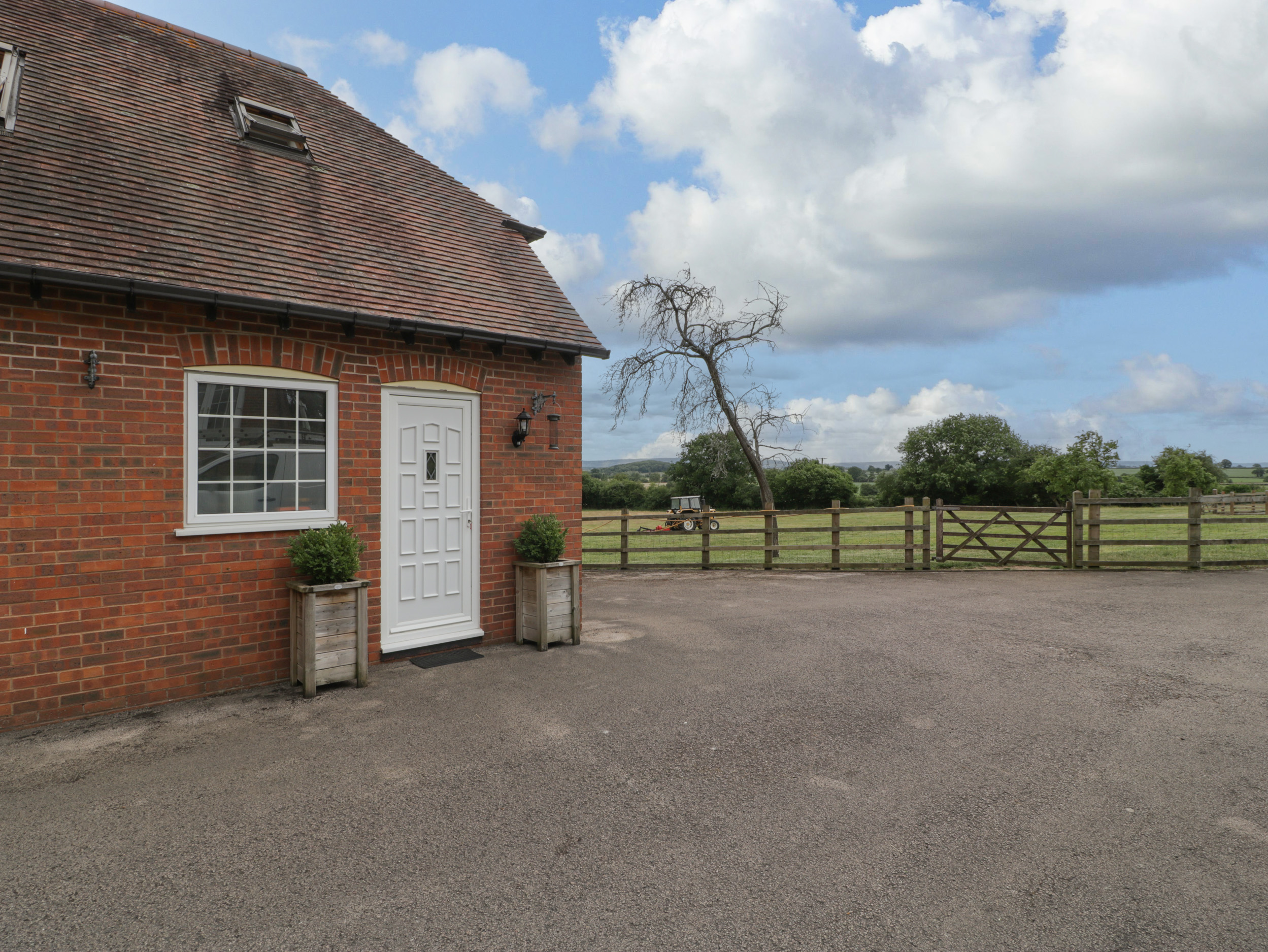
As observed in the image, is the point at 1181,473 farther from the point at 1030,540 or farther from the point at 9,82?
the point at 9,82

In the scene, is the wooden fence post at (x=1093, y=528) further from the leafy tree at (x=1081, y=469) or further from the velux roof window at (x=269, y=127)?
the leafy tree at (x=1081, y=469)

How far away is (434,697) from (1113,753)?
4741 mm

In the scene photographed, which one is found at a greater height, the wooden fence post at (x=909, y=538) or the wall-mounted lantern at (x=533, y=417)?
the wall-mounted lantern at (x=533, y=417)

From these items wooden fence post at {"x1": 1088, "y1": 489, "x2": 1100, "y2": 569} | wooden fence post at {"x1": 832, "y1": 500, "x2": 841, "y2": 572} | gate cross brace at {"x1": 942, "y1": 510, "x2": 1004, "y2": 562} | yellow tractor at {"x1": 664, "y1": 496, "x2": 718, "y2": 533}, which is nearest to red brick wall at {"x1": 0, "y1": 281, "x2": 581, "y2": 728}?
wooden fence post at {"x1": 832, "y1": 500, "x2": 841, "y2": 572}

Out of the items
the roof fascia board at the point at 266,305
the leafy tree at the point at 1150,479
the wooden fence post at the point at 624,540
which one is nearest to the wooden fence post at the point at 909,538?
the wooden fence post at the point at 624,540

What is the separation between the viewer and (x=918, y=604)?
9.35 meters

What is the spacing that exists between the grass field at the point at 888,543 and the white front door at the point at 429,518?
6.03 m

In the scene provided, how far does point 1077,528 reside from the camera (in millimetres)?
12656

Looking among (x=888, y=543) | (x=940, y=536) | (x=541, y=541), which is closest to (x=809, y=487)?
(x=888, y=543)

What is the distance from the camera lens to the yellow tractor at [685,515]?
20.3 meters

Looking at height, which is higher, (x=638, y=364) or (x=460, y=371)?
(x=638, y=364)

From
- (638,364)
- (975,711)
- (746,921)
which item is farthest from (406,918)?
(638,364)

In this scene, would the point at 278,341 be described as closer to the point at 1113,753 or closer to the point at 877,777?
the point at 877,777

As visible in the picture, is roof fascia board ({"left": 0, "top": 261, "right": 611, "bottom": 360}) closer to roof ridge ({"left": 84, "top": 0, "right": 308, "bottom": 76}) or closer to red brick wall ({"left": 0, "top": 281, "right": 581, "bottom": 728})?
red brick wall ({"left": 0, "top": 281, "right": 581, "bottom": 728})
